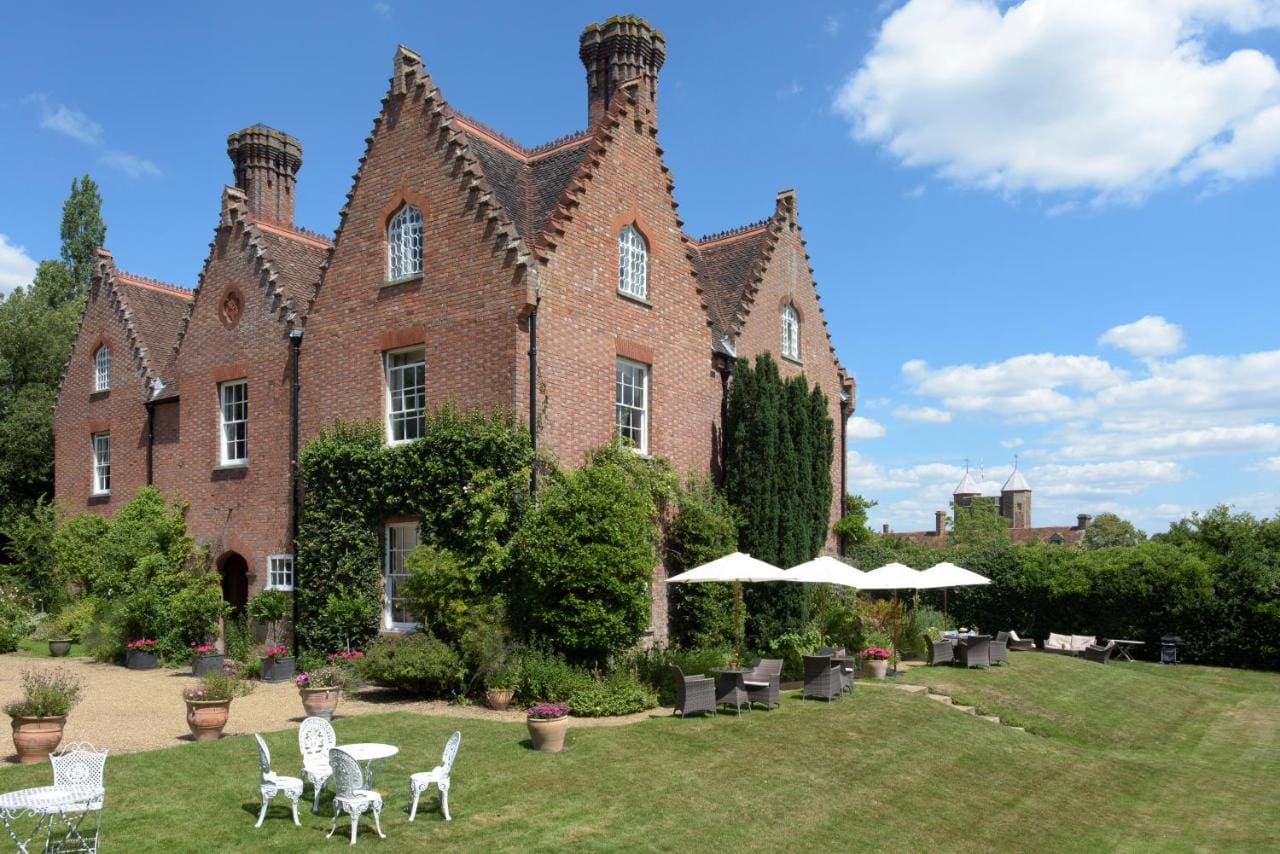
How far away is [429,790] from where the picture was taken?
11.5 metres

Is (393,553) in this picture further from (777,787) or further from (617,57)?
(617,57)

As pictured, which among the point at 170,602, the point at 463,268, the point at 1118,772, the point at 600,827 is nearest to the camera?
the point at 600,827

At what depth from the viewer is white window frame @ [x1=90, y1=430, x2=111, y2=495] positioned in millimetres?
29633

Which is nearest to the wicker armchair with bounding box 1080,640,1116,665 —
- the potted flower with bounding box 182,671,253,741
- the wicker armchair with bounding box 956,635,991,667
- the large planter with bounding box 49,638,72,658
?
the wicker armchair with bounding box 956,635,991,667

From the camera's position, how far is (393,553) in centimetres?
1994

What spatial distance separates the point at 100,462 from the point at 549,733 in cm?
2292

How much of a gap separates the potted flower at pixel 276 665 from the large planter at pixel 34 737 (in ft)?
24.6

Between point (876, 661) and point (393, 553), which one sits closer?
point (393, 553)

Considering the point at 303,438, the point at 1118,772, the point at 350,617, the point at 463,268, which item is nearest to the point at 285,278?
the point at 303,438

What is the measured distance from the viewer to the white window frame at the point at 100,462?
2963cm

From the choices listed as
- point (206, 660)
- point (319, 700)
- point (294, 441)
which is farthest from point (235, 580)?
point (319, 700)

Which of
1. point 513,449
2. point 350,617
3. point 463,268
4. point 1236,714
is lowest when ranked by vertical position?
point 1236,714

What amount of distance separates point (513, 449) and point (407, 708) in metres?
4.83

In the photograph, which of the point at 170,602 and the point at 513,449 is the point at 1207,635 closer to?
the point at 513,449
